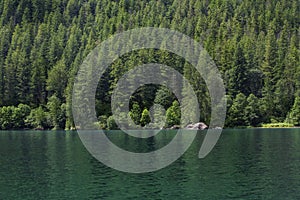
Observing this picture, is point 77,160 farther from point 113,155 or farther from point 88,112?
point 88,112

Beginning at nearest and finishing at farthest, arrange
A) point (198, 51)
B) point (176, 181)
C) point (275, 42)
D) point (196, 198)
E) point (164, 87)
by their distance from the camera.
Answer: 1. point (196, 198)
2. point (176, 181)
3. point (164, 87)
4. point (198, 51)
5. point (275, 42)

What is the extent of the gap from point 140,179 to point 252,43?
5319 inches

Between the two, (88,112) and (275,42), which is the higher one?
(275,42)

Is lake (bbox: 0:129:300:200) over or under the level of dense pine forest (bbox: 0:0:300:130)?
under

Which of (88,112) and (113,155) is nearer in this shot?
(113,155)

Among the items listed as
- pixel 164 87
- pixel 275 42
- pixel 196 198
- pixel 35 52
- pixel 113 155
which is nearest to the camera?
pixel 196 198

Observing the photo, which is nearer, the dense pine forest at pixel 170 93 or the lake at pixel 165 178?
the lake at pixel 165 178

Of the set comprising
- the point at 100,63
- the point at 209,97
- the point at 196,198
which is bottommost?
the point at 196,198

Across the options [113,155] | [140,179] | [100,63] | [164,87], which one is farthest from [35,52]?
[140,179]

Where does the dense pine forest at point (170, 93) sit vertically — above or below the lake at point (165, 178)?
above

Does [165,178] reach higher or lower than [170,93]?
lower

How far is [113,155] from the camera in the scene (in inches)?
2532

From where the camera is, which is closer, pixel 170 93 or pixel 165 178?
pixel 165 178

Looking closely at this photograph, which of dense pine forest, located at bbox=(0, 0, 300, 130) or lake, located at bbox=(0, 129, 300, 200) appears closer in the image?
lake, located at bbox=(0, 129, 300, 200)
